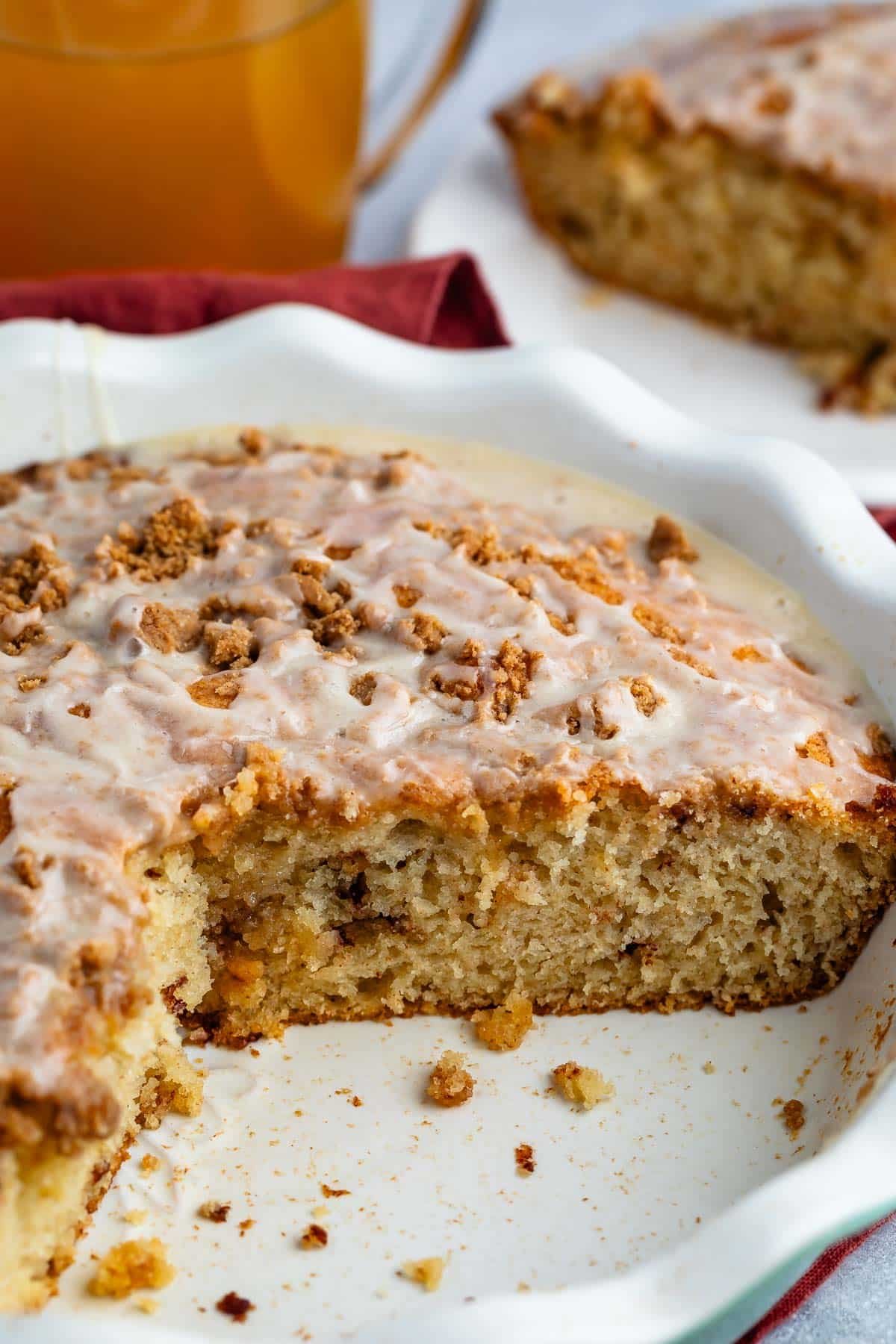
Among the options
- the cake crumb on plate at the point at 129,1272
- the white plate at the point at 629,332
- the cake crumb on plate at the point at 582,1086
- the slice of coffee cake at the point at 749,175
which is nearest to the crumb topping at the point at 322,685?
the cake crumb on plate at the point at 582,1086

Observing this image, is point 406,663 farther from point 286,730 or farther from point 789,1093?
point 789,1093

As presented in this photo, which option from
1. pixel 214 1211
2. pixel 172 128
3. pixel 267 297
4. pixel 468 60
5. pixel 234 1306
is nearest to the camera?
pixel 234 1306

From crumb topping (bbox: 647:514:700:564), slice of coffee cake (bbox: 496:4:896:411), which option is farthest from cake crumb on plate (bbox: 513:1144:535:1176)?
slice of coffee cake (bbox: 496:4:896:411)

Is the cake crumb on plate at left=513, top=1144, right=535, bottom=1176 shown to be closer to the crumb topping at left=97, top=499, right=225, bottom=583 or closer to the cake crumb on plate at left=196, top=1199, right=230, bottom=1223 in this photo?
the cake crumb on plate at left=196, top=1199, right=230, bottom=1223

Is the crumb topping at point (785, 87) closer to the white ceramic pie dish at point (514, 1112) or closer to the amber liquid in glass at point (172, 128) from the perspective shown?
the amber liquid in glass at point (172, 128)

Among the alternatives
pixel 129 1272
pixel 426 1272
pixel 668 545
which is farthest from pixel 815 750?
pixel 129 1272

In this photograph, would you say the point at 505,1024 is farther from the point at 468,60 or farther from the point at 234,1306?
the point at 468,60

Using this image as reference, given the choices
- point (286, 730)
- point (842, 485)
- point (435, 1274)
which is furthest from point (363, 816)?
point (842, 485)
